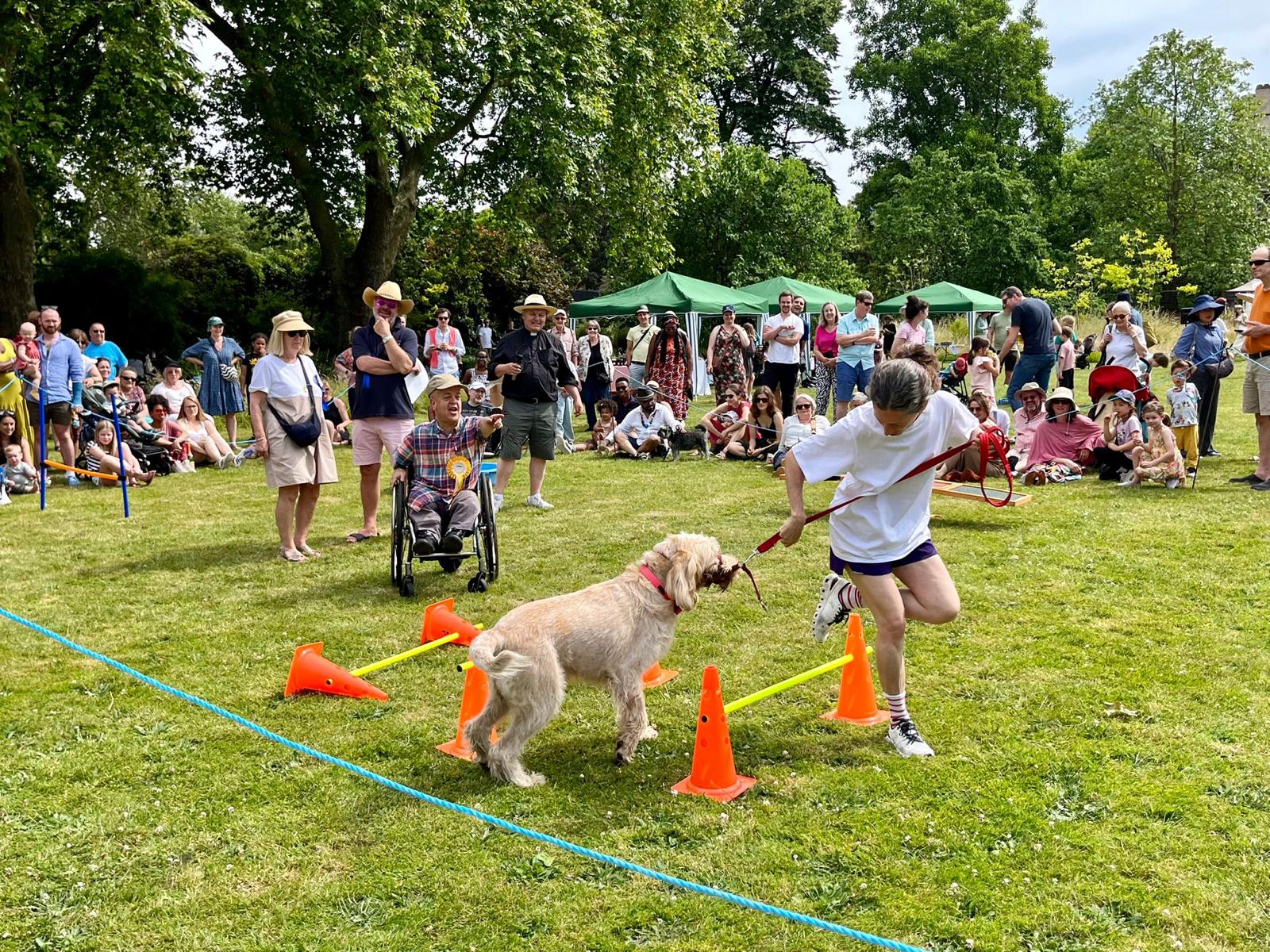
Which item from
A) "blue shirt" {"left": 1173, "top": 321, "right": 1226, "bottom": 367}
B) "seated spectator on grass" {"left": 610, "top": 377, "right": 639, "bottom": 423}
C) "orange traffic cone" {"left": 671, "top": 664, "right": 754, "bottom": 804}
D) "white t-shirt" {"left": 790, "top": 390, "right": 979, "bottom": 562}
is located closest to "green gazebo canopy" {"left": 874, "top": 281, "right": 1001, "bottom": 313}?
"seated spectator on grass" {"left": 610, "top": 377, "right": 639, "bottom": 423}

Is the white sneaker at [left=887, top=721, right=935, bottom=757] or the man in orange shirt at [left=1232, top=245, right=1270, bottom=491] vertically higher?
the man in orange shirt at [left=1232, top=245, right=1270, bottom=491]

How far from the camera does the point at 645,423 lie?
48.1 feet

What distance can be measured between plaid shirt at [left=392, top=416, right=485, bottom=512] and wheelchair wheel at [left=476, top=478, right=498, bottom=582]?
0.80 ft

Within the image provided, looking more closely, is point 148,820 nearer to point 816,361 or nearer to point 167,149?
point 816,361

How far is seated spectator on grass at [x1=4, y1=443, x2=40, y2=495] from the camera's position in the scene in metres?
12.1

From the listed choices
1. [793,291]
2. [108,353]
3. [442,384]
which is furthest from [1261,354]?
[108,353]

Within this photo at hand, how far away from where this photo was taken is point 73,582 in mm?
7863

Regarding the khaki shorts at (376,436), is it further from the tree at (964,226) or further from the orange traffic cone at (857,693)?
the tree at (964,226)

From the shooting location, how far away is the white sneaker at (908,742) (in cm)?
438

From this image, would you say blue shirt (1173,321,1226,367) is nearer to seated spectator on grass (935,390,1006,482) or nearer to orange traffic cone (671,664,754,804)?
seated spectator on grass (935,390,1006,482)

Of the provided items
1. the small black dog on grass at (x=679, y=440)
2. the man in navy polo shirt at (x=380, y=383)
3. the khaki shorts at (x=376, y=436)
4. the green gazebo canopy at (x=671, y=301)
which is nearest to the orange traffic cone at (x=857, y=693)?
the man in navy polo shirt at (x=380, y=383)

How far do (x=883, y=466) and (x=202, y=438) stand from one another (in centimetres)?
1276

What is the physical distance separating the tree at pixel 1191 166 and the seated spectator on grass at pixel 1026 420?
34.7m

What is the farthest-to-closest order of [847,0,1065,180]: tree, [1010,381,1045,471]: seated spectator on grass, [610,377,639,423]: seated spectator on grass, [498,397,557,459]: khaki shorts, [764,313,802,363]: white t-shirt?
[847,0,1065,180]: tree < [610,377,639,423]: seated spectator on grass < [764,313,802,363]: white t-shirt < [1010,381,1045,471]: seated spectator on grass < [498,397,557,459]: khaki shorts
